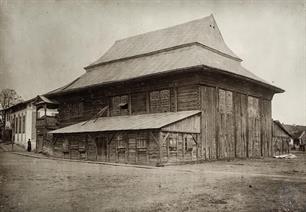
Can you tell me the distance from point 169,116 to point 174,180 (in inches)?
342

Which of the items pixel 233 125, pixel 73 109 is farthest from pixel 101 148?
pixel 233 125

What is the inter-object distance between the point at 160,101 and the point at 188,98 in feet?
6.64

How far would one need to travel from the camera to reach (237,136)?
75.5 feet

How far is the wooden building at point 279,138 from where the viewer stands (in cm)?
2808

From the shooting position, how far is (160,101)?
72.0ft

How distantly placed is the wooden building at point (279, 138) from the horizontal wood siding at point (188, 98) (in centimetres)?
1026

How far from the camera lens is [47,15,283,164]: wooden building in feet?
63.6

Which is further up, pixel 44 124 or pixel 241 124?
pixel 44 124

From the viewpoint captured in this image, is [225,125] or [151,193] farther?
[225,125]

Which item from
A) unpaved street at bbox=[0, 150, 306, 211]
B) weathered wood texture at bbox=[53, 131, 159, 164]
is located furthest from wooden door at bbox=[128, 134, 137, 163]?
unpaved street at bbox=[0, 150, 306, 211]

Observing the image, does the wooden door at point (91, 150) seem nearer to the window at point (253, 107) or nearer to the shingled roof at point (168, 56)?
the shingled roof at point (168, 56)

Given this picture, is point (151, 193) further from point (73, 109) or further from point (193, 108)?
point (73, 109)

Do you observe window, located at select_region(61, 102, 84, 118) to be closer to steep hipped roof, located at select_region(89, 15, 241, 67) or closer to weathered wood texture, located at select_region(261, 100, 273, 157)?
steep hipped roof, located at select_region(89, 15, 241, 67)

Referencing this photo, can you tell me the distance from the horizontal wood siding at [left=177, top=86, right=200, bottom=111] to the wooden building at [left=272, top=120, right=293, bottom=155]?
33.6ft
